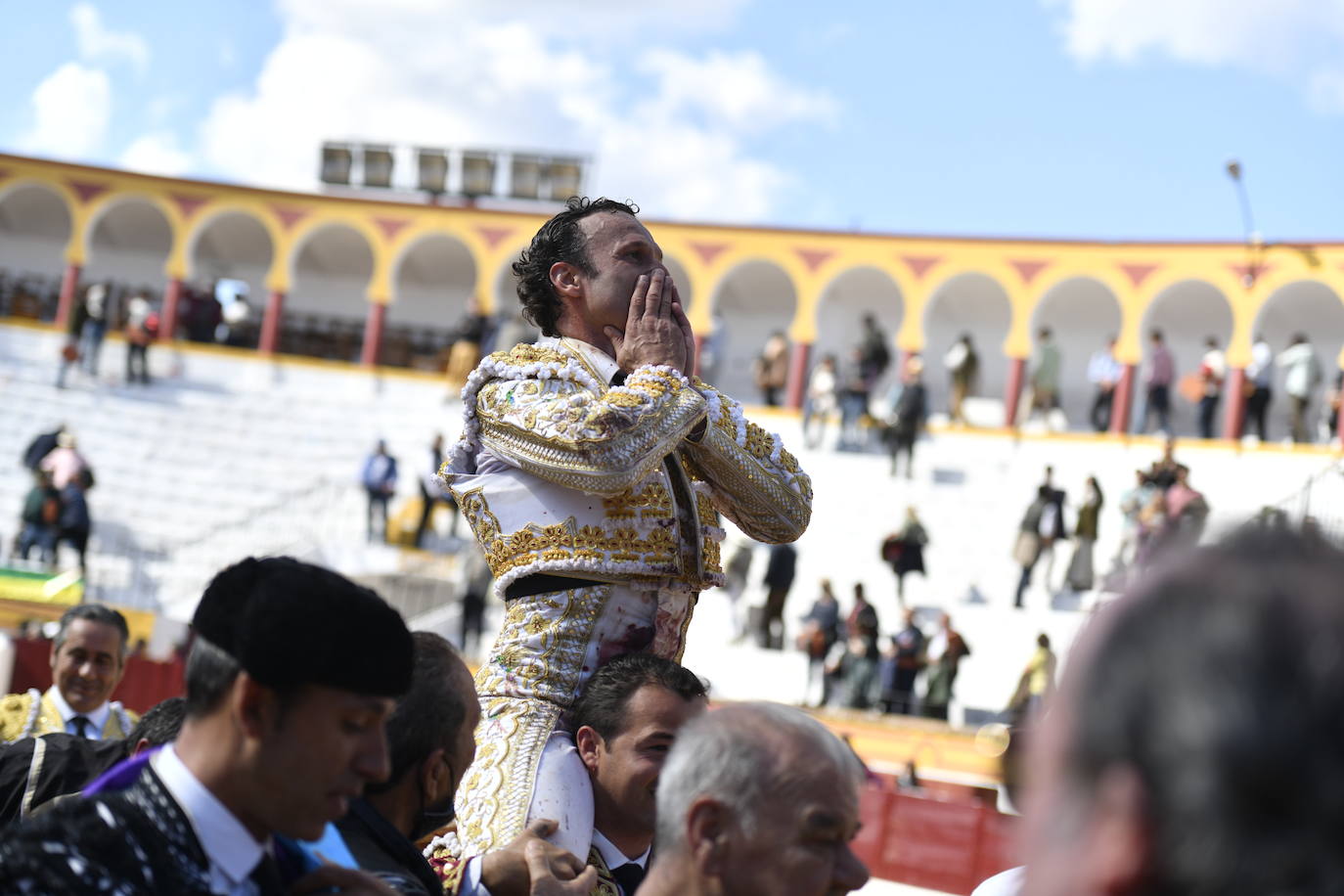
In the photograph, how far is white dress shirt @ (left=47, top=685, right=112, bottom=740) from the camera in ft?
17.1

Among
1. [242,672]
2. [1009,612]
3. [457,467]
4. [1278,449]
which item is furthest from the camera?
[1278,449]

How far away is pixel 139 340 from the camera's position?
25.5m

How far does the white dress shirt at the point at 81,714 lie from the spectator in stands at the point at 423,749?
2926 mm

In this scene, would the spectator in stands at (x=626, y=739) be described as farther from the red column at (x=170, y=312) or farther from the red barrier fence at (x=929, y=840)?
→ the red column at (x=170, y=312)

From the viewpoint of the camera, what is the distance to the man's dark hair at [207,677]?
183cm

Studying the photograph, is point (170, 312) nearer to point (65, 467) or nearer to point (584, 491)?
point (65, 467)

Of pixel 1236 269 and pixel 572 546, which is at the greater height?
pixel 1236 269

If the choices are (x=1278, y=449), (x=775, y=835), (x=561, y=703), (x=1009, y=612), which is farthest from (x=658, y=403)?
(x=1278, y=449)

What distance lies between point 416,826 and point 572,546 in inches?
20.7

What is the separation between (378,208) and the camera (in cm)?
3070

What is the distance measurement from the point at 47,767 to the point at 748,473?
2.00 meters

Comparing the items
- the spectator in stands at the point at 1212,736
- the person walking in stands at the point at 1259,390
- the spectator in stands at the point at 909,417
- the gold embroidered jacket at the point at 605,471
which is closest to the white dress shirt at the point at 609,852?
the gold embroidered jacket at the point at 605,471

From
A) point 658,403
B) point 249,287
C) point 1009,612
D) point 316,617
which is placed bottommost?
point 1009,612

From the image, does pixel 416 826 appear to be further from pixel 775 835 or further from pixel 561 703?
pixel 775 835
